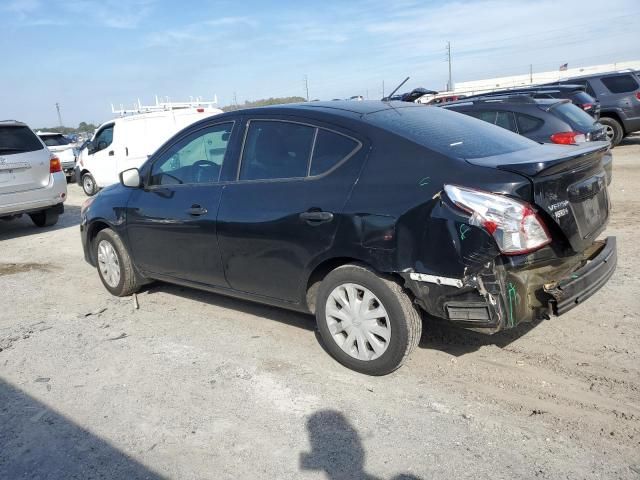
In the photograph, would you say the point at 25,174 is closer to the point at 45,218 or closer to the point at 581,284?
the point at 45,218

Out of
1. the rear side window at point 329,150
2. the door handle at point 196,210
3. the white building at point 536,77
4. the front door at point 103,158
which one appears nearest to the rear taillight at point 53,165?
the front door at point 103,158

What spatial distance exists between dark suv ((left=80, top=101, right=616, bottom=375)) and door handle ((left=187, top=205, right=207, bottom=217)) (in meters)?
0.01

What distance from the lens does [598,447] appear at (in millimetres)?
2770

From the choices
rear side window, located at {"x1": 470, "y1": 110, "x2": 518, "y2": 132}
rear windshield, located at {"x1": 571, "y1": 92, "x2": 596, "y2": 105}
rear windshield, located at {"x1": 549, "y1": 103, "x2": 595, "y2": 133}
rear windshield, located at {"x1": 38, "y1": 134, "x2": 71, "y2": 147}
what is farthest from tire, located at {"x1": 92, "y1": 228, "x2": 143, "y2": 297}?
rear windshield, located at {"x1": 38, "y1": 134, "x2": 71, "y2": 147}

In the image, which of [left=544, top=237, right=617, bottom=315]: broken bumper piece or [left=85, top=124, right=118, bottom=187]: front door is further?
[left=85, top=124, right=118, bottom=187]: front door

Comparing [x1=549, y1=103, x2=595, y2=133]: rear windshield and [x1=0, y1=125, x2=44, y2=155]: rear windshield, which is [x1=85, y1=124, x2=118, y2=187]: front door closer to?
[x1=0, y1=125, x2=44, y2=155]: rear windshield

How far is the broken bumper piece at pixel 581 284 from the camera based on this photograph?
3.08m

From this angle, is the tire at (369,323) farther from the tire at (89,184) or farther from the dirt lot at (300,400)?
the tire at (89,184)

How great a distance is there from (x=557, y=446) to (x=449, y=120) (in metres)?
2.32

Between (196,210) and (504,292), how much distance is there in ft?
8.09

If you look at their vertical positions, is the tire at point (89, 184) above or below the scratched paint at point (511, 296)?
below

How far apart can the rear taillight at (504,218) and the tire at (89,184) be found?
506 inches

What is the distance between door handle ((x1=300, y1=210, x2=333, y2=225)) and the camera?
353cm

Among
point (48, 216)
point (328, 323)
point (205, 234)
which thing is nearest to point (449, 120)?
point (328, 323)
